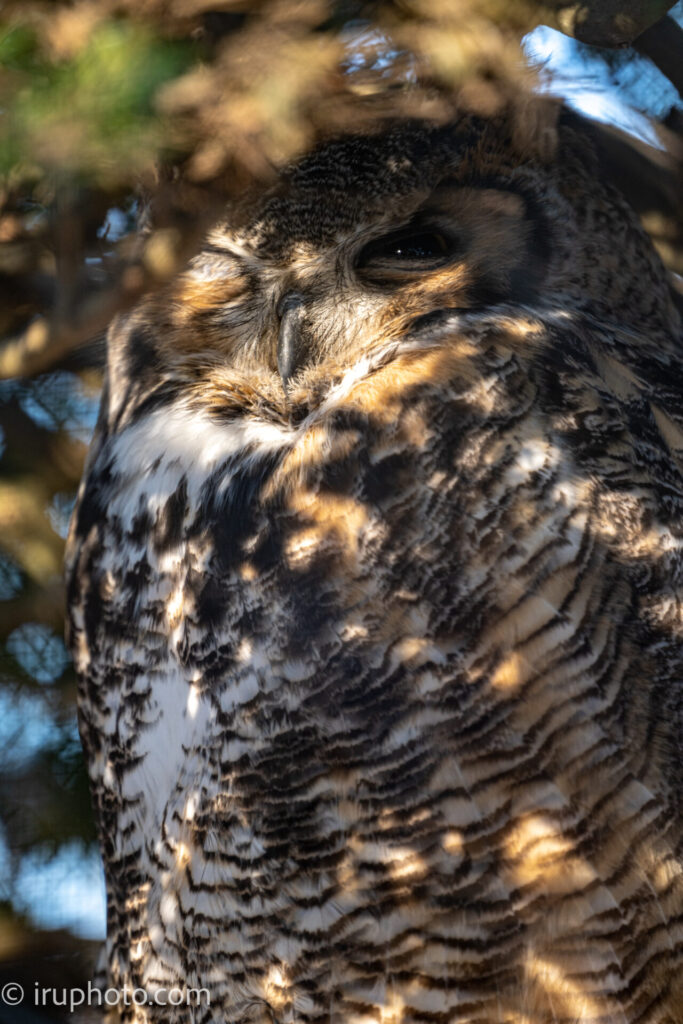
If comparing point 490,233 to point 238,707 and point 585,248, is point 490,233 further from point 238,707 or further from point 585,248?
point 238,707

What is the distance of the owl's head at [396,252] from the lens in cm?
112

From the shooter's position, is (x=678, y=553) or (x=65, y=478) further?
(x=65, y=478)

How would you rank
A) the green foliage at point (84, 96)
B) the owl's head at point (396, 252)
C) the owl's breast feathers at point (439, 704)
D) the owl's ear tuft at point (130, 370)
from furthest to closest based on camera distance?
the owl's ear tuft at point (130, 370), the owl's head at point (396, 252), the owl's breast feathers at point (439, 704), the green foliage at point (84, 96)

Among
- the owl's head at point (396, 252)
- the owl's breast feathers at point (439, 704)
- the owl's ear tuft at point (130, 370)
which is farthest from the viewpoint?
the owl's ear tuft at point (130, 370)

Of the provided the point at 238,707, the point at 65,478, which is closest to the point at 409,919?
the point at 238,707

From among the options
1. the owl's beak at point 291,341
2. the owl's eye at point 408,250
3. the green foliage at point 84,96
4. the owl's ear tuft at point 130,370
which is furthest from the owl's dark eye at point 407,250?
the green foliage at point 84,96

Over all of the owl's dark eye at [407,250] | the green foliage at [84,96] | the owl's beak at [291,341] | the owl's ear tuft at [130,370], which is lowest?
the owl's ear tuft at [130,370]

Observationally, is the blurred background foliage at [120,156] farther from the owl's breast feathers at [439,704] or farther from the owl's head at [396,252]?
the owl's breast feathers at [439,704]

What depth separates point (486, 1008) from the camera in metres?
0.89

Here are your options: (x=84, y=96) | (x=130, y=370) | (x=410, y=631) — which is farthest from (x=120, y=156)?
(x=130, y=370)

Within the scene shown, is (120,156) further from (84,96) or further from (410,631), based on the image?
(410,631)

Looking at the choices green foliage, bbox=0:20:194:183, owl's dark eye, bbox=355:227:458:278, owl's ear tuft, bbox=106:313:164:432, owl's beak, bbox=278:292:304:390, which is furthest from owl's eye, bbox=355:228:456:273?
green foliage, bbox=0:20:194:183

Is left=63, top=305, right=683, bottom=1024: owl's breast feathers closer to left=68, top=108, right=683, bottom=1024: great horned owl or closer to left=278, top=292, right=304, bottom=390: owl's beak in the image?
left=68, top=108, right=683, bottom=1024: great horned owl

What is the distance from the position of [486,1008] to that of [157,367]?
0.92 meters
